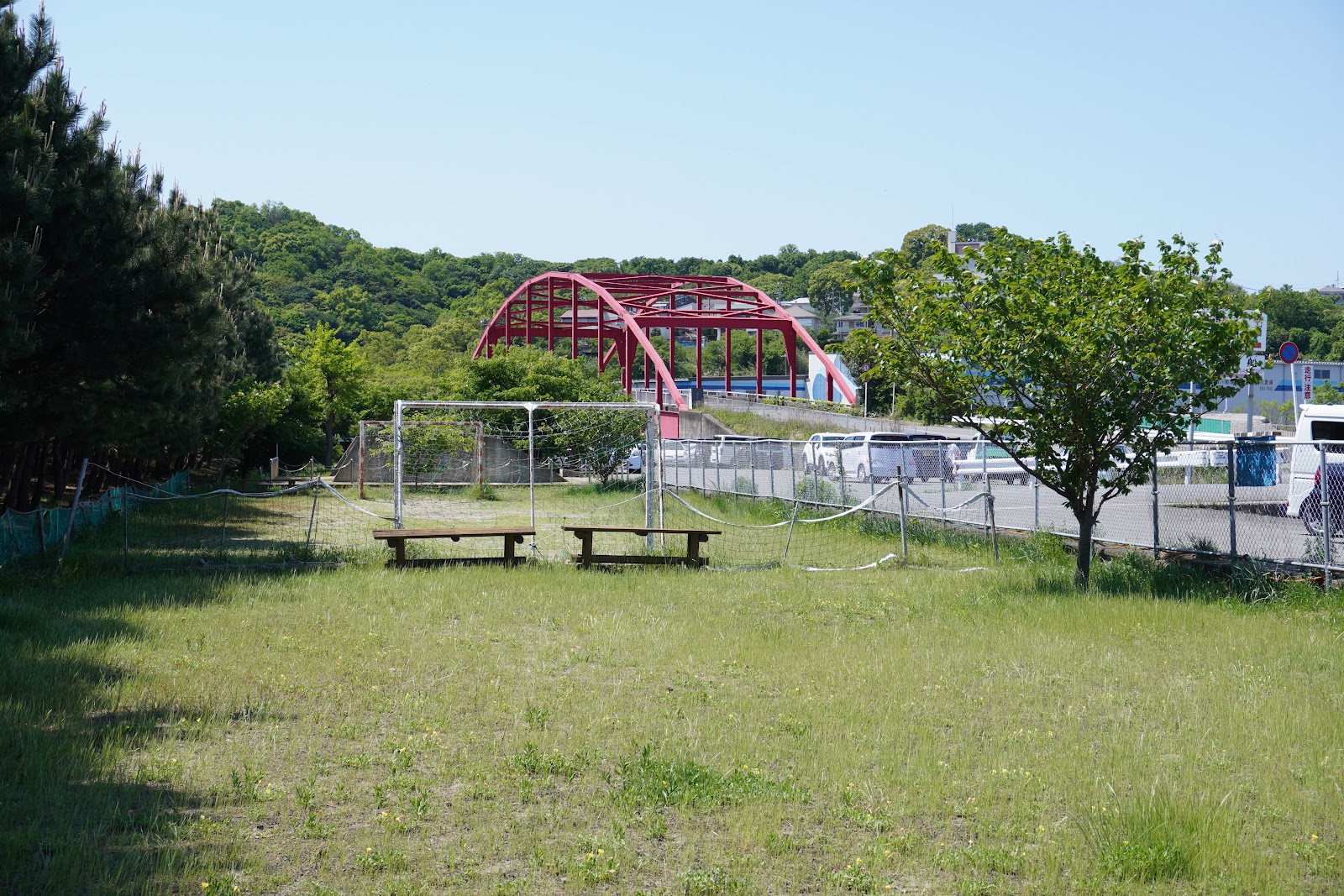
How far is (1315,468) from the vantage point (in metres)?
15.1

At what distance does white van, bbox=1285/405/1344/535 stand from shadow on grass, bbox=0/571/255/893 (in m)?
10.7

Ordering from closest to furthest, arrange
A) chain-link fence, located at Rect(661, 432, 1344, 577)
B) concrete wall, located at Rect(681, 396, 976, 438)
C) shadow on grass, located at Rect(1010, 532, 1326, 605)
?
1. shadow on grass, located at Rect(1010, 532, 1326, 605)
2. chain-link fence, located at Rect(661, 432, 1344, 577)
3. concrete wall, located at Rect(681, 396, 976, 438)

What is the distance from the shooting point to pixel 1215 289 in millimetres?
13008

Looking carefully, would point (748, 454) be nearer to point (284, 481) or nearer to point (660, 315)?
point (284, 481)

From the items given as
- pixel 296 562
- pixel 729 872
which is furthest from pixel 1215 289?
pixel 296 562

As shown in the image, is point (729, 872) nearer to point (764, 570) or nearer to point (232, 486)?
point (764, 570)

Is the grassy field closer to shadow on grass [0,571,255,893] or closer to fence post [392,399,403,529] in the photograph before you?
shadow on grass [0,571,255,893]

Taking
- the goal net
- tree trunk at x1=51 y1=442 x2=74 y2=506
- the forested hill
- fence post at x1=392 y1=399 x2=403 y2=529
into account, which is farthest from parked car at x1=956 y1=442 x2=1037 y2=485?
the forested hill

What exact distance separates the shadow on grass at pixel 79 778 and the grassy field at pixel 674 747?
2 cm

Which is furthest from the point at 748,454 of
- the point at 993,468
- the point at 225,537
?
the point at 225,537

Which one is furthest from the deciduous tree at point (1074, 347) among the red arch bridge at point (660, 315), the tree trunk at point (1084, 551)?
the red arch bridge at point (660, 315)

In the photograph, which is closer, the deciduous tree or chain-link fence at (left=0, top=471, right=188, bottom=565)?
the deciduous tree

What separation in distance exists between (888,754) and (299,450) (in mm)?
41593

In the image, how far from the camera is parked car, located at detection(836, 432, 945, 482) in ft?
84.2
